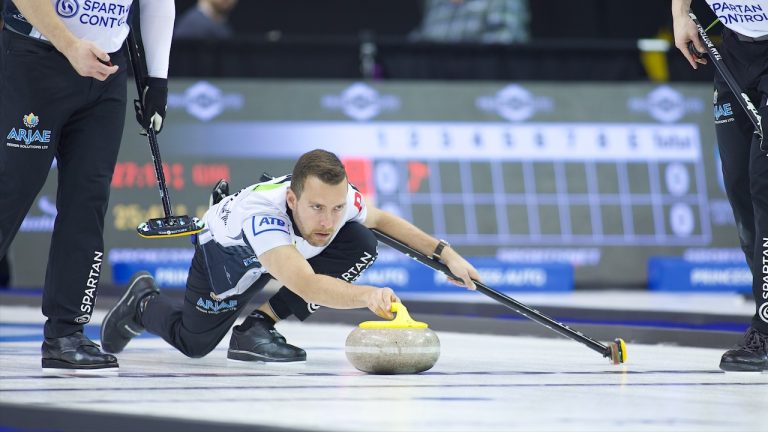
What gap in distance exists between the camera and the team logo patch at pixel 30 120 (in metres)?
4.28

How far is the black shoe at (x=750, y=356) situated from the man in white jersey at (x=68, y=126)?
2049 millimetres

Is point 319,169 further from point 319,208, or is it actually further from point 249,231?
point 249,231

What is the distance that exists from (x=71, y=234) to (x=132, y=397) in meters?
1.08

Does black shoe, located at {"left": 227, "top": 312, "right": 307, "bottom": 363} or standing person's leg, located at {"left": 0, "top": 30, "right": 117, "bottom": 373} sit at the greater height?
standing person's leg, located at {"left": 0, "top": 30, "right": 117, "bottom": 373}

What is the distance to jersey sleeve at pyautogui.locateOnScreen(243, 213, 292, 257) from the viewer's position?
4.33 m

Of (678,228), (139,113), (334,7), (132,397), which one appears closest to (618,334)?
(139,113)

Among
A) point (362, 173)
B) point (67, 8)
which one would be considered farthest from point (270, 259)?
point (362, 173)

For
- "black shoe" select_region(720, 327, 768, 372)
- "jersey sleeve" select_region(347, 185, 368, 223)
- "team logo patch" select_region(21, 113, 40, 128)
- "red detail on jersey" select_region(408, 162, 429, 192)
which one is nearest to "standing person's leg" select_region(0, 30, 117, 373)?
"team logo patch" select_region(21, 113, 40, 128)

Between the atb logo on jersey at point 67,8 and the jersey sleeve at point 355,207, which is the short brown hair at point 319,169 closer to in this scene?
the jersey sleeve at point 355,207

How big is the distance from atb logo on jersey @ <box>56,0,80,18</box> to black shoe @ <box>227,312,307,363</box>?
1.34m

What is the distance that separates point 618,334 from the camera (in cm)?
612

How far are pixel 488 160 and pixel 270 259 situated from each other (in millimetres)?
5455

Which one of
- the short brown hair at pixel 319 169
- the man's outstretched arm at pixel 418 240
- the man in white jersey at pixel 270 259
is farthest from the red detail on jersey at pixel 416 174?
the short brown hair at pixel 319 169

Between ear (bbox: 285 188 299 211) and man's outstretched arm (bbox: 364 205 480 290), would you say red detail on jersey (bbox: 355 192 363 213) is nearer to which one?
man's outstretched arm (bbox: 364 205 480 290)
